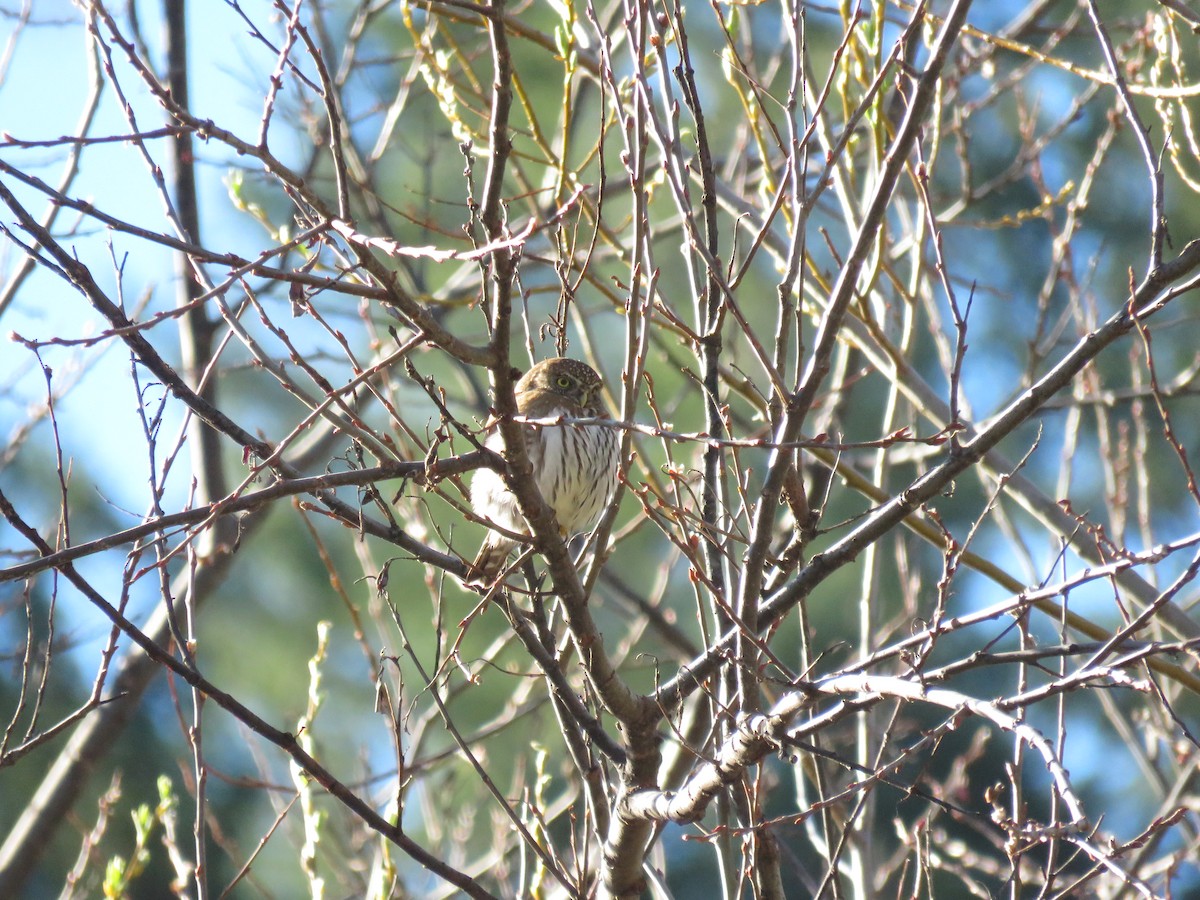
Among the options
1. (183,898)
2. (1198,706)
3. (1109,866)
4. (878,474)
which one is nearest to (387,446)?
(183,898)

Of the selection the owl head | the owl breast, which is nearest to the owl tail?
the owl breast

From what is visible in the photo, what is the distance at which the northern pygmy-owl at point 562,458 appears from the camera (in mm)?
4832

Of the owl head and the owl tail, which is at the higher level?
the owl head

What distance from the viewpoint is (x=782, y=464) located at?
2.58 metres

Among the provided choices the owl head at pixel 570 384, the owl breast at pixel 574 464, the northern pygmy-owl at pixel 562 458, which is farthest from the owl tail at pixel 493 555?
the owl head at pixel 570 384

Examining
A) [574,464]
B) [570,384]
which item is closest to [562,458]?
[574,464]

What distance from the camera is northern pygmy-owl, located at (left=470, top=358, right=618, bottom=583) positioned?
Result: 483 cm

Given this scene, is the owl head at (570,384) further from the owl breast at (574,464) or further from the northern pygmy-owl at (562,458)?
the owl breast at (574,464)

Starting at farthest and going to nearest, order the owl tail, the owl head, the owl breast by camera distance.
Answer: the owl head, the owl breast, the owl tail

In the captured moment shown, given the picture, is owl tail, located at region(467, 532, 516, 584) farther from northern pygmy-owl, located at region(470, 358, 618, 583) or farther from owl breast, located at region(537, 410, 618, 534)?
owl breast, located at region(537, 410, 618, 534)

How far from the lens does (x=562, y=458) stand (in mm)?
4832

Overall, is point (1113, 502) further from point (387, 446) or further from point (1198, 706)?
point (1198, 706)

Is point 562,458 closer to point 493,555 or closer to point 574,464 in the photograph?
point 574,464

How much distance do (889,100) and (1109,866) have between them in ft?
14.4
